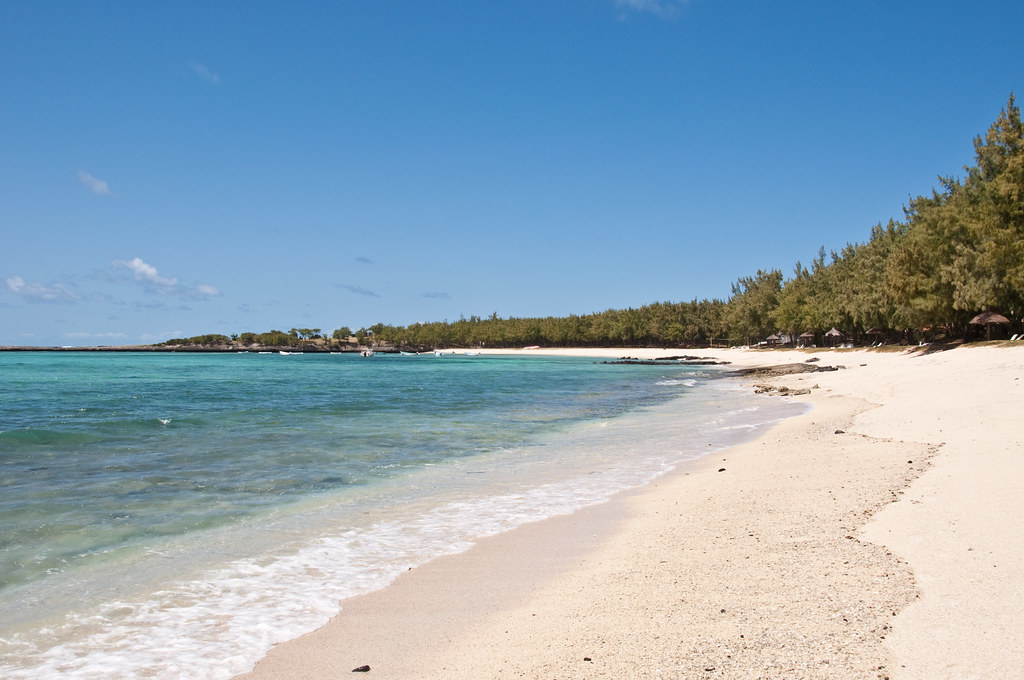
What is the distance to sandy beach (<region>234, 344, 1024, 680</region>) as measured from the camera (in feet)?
12.4

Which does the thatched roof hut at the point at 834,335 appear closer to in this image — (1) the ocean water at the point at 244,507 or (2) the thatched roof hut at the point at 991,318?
(2) the thatched roof hut at the point at 991,318

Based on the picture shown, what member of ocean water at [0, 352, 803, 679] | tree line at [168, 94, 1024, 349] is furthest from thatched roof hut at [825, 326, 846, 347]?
ocean water at [0, 352, 803, 679]

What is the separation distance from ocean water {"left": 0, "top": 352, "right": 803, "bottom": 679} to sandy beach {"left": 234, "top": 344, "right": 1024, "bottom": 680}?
0.72 meters

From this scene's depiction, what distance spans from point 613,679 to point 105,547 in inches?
263

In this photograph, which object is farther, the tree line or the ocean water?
the tree line

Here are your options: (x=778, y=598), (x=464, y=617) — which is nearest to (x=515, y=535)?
(x=464, y=617)

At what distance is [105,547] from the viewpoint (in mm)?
7238

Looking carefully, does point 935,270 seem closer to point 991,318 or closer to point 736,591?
point 991,318

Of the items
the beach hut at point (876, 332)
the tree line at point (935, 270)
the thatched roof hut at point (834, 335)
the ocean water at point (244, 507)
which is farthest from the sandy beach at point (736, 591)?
the thatched roof hut at point (834, 335)

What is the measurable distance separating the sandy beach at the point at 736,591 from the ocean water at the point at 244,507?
0.72 metres

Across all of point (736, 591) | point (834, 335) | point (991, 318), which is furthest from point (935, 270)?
point (736, 591)

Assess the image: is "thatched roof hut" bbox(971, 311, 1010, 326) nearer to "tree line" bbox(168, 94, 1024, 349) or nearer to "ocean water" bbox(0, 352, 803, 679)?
"tree line" bbox(168, 94, 1024, 349)

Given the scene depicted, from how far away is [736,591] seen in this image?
16.0 ft

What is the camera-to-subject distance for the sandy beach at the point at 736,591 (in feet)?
12.4
